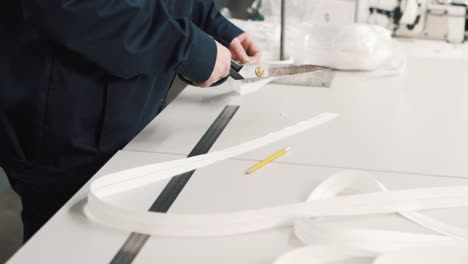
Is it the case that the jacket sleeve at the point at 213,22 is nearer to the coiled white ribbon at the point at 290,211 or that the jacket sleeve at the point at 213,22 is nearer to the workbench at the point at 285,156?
the workbench at the point at 285,156

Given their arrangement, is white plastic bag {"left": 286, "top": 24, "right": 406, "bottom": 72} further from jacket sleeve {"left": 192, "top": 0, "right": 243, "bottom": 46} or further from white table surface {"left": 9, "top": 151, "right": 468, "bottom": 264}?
white table surface {"left": 9, "top": 151, "right": 468, "bottom": 264}

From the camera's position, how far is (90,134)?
4.14ft

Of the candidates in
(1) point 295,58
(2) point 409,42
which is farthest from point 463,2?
(1) point 295,58

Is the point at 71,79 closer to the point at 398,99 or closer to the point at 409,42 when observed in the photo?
the point at 398,99

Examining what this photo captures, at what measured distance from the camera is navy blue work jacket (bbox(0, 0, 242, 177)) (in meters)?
1.05

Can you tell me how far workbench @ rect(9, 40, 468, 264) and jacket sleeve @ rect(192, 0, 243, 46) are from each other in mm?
150

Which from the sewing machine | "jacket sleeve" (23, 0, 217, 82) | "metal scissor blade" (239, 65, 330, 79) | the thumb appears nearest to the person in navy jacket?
"jacket sleeve" (23, 0, 217, 82)

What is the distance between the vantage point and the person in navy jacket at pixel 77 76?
1056 mm

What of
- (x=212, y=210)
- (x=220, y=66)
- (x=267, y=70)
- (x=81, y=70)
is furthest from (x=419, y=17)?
(x=212, y=210)

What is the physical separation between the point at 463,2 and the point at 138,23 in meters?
1.62

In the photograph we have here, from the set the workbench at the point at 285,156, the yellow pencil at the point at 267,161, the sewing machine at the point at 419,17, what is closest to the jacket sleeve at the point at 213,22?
the workbench at the point at 285,156

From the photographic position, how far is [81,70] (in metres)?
1.19

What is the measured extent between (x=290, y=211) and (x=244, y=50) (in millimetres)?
769

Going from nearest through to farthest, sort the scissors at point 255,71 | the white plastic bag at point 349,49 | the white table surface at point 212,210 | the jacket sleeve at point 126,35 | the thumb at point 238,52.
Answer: the white table surface at point 212,210 → the jacket sleeve at point 126,35 → the scissors at point 255,71 → the thumb at point 238,52 → the white plastic bag at point 349,49
